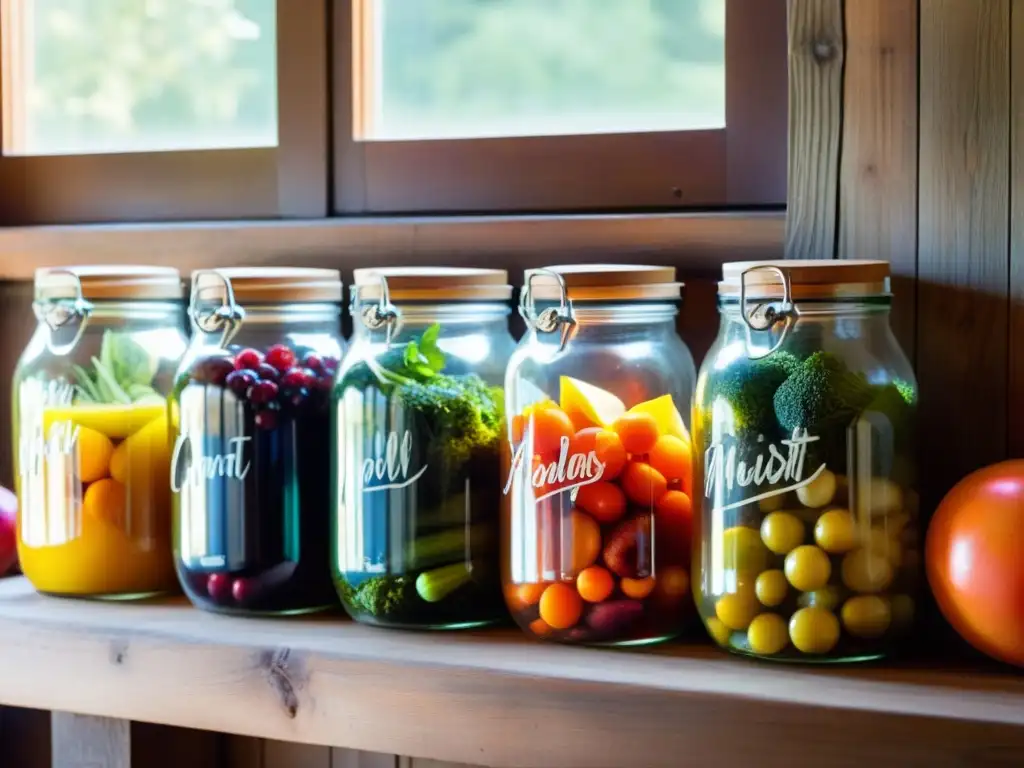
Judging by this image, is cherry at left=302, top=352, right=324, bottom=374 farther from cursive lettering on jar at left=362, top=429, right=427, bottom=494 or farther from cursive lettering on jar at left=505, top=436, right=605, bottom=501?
cursive lettering on jar at left=505, top=436, right=605, bottom=501

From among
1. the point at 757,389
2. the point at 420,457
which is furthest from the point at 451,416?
the point at 757,389

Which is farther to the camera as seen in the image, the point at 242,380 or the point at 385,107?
the point at 385,107

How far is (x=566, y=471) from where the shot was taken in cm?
104

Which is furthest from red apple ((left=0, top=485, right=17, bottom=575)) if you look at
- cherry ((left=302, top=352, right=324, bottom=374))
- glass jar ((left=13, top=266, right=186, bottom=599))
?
cherry ((left=302, top=352, right=324, bottom=374))

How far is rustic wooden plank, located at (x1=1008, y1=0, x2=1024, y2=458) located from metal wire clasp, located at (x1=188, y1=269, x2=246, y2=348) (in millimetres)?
676

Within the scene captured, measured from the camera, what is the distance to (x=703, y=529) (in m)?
1.03

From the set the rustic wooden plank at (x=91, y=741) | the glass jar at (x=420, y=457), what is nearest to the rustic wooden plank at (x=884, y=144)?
the glass jar at (x=420, y=457)

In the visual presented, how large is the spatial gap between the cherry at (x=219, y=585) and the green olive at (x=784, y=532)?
49 cm

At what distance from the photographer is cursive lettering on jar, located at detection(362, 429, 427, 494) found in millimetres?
1094

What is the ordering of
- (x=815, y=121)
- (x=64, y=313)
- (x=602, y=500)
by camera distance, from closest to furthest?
(x=602, y=500) → (x=815, y=121) → (x=64, y=313)

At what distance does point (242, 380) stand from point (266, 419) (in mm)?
41

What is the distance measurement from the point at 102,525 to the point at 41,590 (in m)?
0.11

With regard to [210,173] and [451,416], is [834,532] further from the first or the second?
[210,173]

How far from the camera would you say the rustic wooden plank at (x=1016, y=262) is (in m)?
1.07
